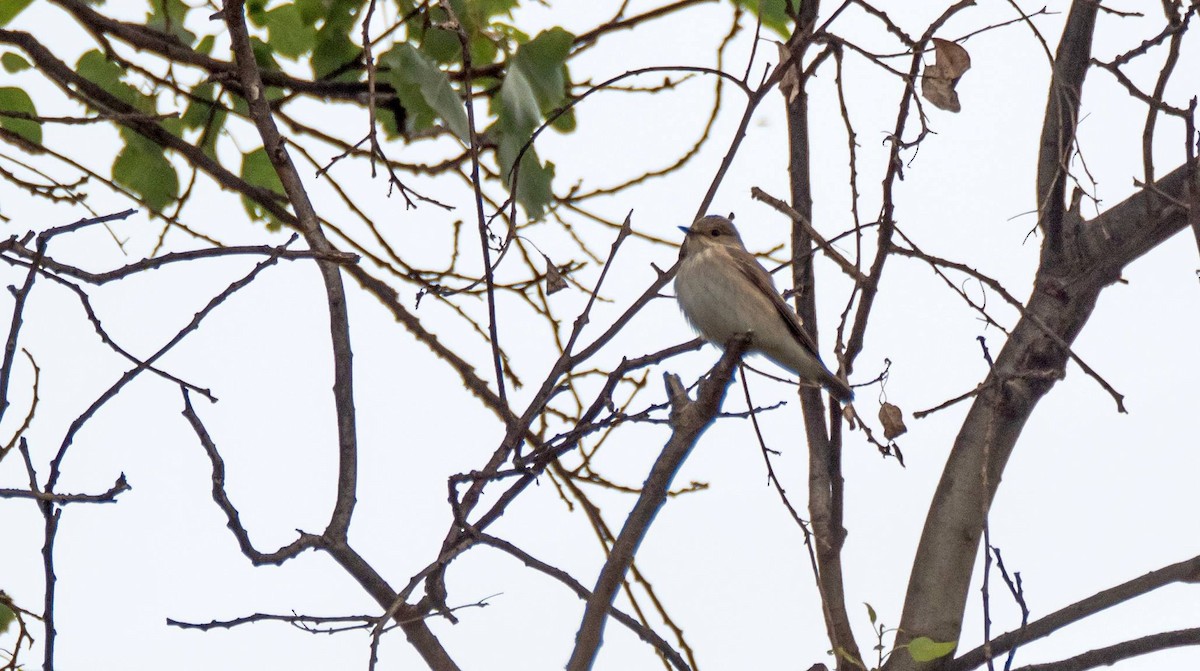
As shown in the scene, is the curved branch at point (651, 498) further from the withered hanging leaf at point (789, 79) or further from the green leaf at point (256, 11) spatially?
the green leaf at point (256, 11)

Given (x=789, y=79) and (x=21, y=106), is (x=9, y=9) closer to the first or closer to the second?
(x=21, y=106)

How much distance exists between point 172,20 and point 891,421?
8.66ft

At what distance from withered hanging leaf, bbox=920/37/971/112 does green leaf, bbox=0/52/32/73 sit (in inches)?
109

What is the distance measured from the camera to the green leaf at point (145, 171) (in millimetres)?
4008

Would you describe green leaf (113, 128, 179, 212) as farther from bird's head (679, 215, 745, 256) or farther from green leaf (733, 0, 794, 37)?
bird's head (679, 215, 745, 256)

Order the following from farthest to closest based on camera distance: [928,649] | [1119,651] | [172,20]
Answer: [172,20] → [1119,651] → [928,649]

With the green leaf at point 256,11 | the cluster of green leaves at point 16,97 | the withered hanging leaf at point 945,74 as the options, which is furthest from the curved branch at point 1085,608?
the cluster of green leaves at point 16,97

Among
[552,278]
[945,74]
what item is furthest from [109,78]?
[945,74]

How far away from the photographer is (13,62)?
13.0ft

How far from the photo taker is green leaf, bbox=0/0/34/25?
3.86m

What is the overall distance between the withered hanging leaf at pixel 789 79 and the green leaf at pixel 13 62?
93.1 inches

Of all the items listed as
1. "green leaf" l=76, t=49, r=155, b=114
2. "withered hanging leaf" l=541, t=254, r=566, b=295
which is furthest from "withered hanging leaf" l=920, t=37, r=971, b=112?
"green leaf" l=76, t=49, r=155, b=114

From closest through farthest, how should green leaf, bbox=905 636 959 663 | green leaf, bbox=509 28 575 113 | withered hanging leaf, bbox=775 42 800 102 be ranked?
green leaf, bbox=905 636 959 663, green leaf, bbox=509 28 575 113, withered hanging leaf, bbox=775 42 800 102

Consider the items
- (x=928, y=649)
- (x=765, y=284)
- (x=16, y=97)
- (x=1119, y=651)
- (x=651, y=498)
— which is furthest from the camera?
(x=765, y=284)
